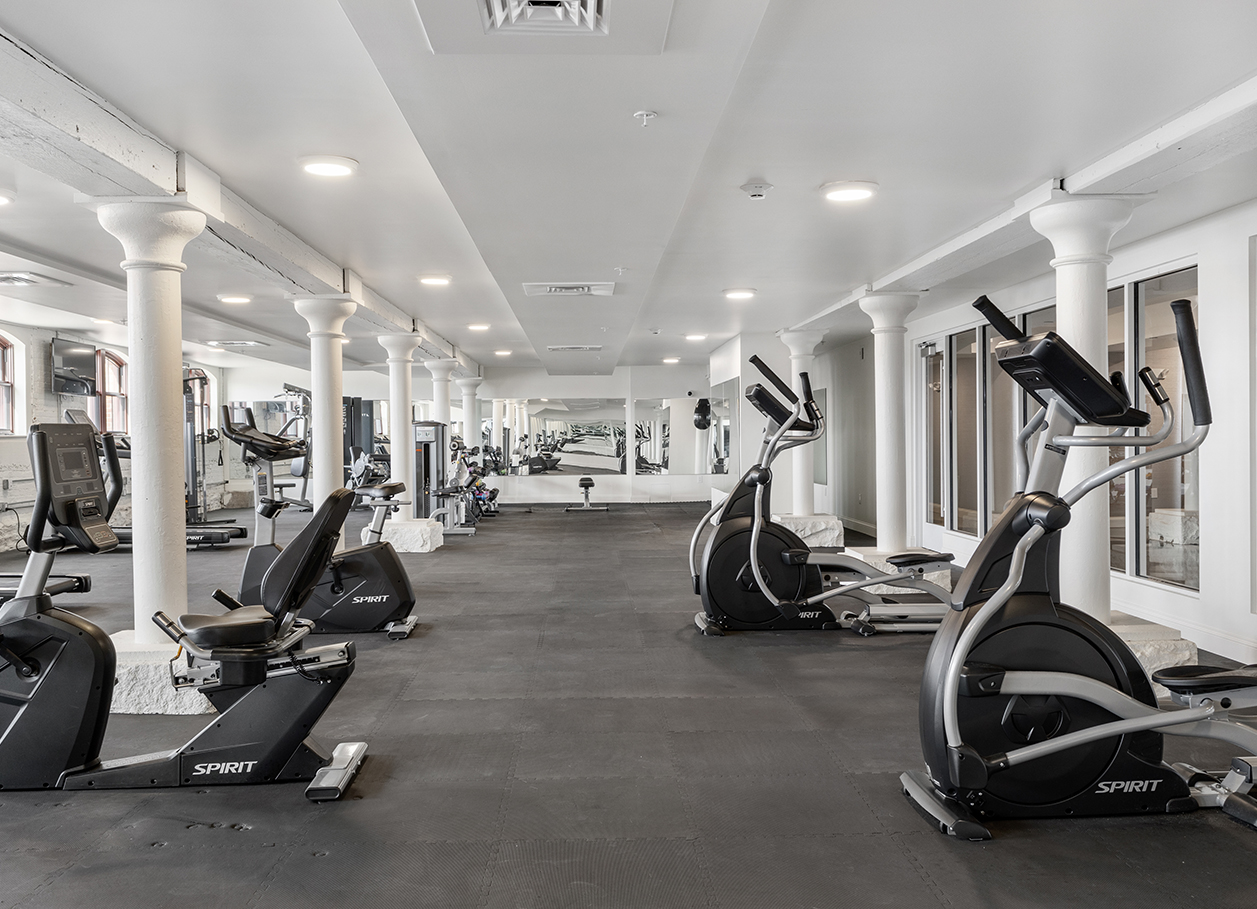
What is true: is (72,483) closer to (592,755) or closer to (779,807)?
(592,755)

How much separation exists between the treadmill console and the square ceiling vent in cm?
211

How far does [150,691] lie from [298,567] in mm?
1672

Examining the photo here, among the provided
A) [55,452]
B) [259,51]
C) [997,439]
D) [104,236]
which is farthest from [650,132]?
[997,439]

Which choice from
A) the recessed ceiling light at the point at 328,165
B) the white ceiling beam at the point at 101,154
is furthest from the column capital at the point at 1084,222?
the white ceiling beam at the point at 101,154

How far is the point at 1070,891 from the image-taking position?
7.84 feet

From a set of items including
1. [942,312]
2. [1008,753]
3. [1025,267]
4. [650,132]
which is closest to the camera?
[1008,753]

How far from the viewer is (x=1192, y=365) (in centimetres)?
262

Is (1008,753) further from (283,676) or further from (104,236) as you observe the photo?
(104,236)

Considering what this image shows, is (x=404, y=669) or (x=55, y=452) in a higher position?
(x=55, y=452)

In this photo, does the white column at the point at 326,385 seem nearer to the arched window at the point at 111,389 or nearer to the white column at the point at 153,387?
the white column at the point at 153,387

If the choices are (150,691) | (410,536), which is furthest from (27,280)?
(150,691)

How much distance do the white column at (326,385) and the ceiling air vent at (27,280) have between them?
2.24 metres

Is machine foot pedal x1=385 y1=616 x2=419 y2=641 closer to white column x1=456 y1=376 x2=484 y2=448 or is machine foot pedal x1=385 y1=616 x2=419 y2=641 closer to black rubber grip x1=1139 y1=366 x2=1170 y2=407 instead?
black rubber grip x1=1139 y1=366 x2=1170 y2=407

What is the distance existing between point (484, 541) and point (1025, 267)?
7.23 m
